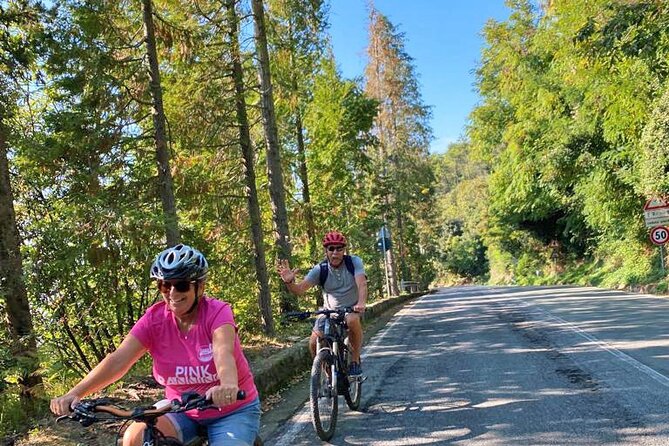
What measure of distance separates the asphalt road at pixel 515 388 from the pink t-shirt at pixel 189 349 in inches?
91.7

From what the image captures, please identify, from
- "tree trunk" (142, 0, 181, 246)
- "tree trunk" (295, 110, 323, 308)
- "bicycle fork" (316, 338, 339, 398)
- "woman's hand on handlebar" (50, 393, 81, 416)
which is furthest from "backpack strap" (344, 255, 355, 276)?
"tree trunk" (295, 110, 323, 308)

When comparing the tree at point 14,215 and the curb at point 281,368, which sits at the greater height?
the tree at point 14,215

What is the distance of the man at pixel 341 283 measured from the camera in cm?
626

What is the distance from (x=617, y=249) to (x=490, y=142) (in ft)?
43.2

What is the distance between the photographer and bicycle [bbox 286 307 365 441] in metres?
5.18

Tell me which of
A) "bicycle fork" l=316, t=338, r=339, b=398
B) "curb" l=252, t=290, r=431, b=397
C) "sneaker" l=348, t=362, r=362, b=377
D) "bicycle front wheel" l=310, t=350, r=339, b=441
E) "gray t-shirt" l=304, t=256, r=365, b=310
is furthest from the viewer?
"curb" l=252, t=290, r=431, b=397

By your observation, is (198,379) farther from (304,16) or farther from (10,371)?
(304,16)

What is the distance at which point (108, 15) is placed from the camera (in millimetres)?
7719

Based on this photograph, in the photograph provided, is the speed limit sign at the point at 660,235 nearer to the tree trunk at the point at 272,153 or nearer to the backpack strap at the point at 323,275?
the tree trunk at the point at 272,153

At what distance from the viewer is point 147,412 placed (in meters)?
2.52

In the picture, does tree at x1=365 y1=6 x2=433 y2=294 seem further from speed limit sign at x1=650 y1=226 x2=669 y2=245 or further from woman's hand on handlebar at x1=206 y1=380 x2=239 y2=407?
woman's hand on handlebar at x1=206 y1=380 x2=239 y2=407

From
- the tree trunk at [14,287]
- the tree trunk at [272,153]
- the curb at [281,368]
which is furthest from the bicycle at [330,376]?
the tree trunk at [272,153]

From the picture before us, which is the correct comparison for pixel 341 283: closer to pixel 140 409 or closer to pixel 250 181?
pixel 140 409

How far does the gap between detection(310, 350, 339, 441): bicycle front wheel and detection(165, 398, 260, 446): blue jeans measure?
7.24 ft
